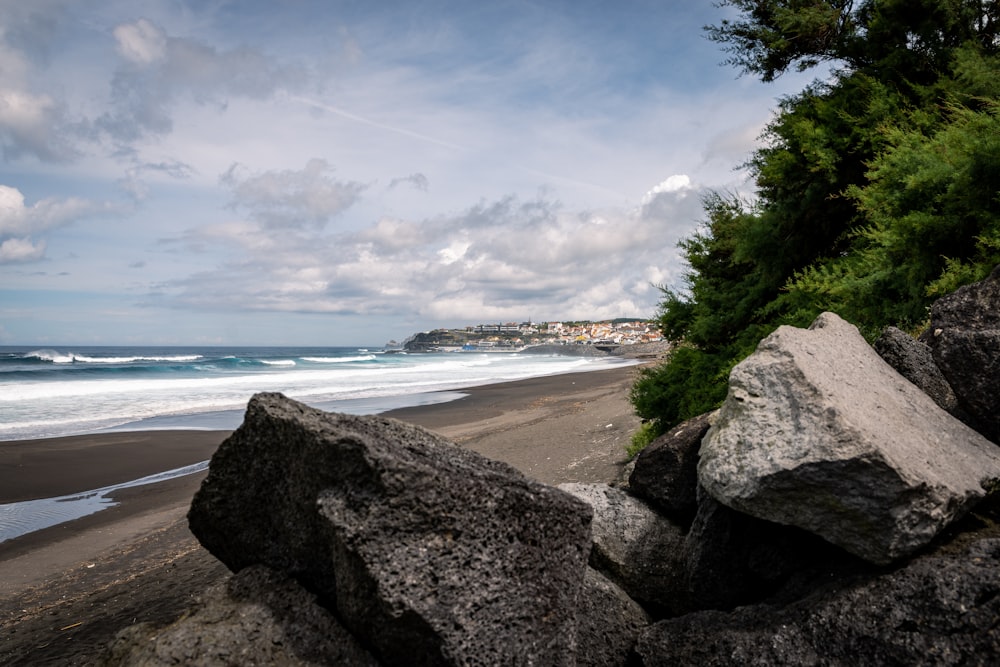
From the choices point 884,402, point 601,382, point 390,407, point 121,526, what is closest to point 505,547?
point 884,402

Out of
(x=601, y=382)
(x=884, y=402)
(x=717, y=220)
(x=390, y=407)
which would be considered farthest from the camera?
(x=601, y=382)

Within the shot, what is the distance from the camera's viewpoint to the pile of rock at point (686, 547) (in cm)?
319

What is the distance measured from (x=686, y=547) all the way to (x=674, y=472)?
2.36ft

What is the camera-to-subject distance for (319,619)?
11.5 feet

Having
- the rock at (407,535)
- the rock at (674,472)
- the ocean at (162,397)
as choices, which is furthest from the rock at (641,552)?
the ocean at (162,397)

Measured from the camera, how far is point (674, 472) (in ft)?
16.5

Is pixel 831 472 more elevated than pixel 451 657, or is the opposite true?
pixel 831 472

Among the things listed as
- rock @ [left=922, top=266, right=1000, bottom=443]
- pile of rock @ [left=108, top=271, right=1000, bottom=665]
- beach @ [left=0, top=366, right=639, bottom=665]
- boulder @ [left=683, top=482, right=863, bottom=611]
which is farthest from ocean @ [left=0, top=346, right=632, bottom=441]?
rock @ [left=922, top=266, right=1000, bottom=443]

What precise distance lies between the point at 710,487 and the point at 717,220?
7.69m

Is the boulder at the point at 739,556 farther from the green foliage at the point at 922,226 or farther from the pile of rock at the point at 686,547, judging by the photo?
the green foliage at the point at 922,226

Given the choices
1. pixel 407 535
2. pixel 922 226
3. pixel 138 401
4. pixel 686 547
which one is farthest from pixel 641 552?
pixel 138 401

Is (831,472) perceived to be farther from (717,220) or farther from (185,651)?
(717,220)

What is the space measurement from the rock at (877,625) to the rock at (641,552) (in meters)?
0.88

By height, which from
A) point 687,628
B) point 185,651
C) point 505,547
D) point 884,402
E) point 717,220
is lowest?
point 687,628
